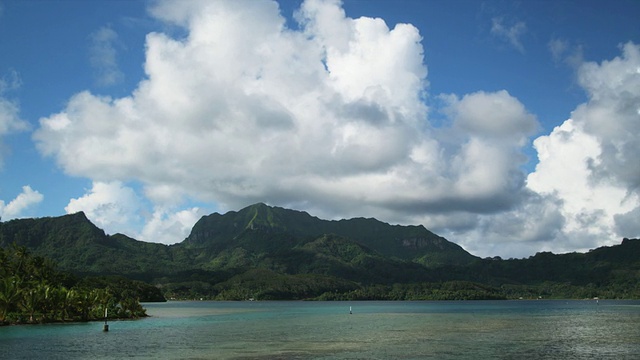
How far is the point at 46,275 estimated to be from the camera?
14088 cm

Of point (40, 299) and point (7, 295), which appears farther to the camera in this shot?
point (40, 299)

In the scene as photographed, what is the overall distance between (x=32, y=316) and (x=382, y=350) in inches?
3210

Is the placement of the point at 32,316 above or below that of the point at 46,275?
below

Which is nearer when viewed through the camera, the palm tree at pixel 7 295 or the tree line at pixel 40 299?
the palm tree at pixel 7 295

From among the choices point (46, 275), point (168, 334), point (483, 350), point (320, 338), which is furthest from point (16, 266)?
point (483, 350)

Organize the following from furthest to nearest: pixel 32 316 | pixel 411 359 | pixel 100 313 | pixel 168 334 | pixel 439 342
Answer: pixel 100 313 → pixel 32 316 → pixel 168 334 → pixel 439 342 → pixel 411 359

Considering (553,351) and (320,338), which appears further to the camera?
(320,338)

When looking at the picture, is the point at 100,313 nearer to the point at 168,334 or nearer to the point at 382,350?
the point at 168,334

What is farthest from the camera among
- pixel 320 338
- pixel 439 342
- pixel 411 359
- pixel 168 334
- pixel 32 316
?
pixel 32 316

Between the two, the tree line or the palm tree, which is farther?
the tree line

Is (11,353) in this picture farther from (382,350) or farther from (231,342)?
(382,350)

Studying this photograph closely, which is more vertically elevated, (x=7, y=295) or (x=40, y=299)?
(x=7, y=295)

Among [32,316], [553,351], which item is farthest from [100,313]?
[553,351]

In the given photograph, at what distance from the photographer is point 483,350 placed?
66562mm
